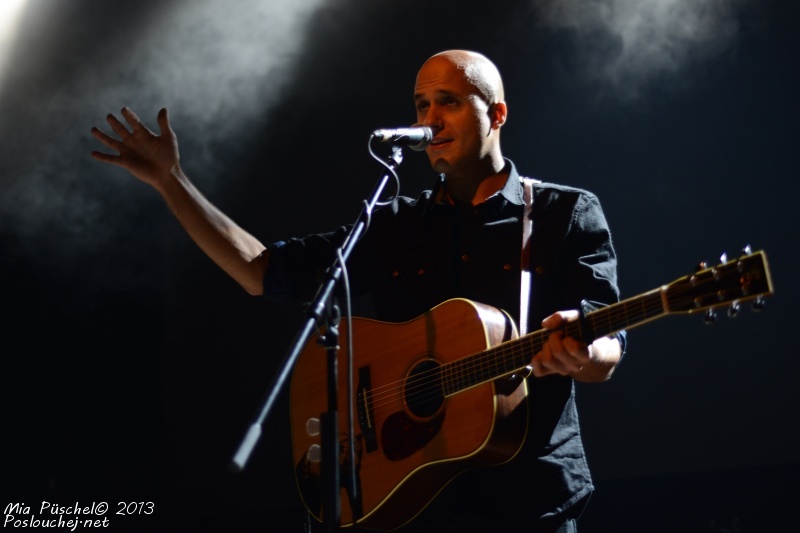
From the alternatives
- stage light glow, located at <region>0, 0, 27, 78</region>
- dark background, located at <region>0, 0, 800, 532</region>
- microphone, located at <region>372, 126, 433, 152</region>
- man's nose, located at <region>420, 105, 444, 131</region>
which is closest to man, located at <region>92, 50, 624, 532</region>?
man's nose, located at <region>420, 105, 444, 131</region>

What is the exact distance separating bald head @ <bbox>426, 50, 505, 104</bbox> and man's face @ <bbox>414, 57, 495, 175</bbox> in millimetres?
17

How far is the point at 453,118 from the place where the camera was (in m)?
2.65

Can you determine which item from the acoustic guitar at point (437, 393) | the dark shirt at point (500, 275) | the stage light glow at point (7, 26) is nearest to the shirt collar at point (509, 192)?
the dark shirt at point (500, 275)

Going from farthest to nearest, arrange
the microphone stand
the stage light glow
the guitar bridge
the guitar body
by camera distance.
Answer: the stage light glow
the guitar bridge
the guitar body
the microphone stand

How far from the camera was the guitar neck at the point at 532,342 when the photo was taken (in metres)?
1.99

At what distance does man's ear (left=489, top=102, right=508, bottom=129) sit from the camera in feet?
9.05

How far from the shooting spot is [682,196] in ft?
13.0

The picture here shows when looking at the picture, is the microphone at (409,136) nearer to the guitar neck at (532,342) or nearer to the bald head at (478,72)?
the bald head at (478,72)

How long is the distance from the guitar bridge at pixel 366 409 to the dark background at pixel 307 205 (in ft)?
5.22

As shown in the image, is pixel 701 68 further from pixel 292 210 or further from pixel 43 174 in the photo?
pixel 43 174

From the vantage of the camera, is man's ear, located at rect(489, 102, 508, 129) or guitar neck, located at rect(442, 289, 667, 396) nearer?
guitar neck, located at rect(442, 289, 667, 396)

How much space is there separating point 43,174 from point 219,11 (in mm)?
1375

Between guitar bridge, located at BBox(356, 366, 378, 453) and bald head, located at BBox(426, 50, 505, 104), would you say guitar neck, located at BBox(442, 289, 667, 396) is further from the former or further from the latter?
bald head, located at BBox(426, 50, 505, 104)

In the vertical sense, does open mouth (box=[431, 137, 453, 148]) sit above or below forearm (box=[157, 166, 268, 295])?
above
